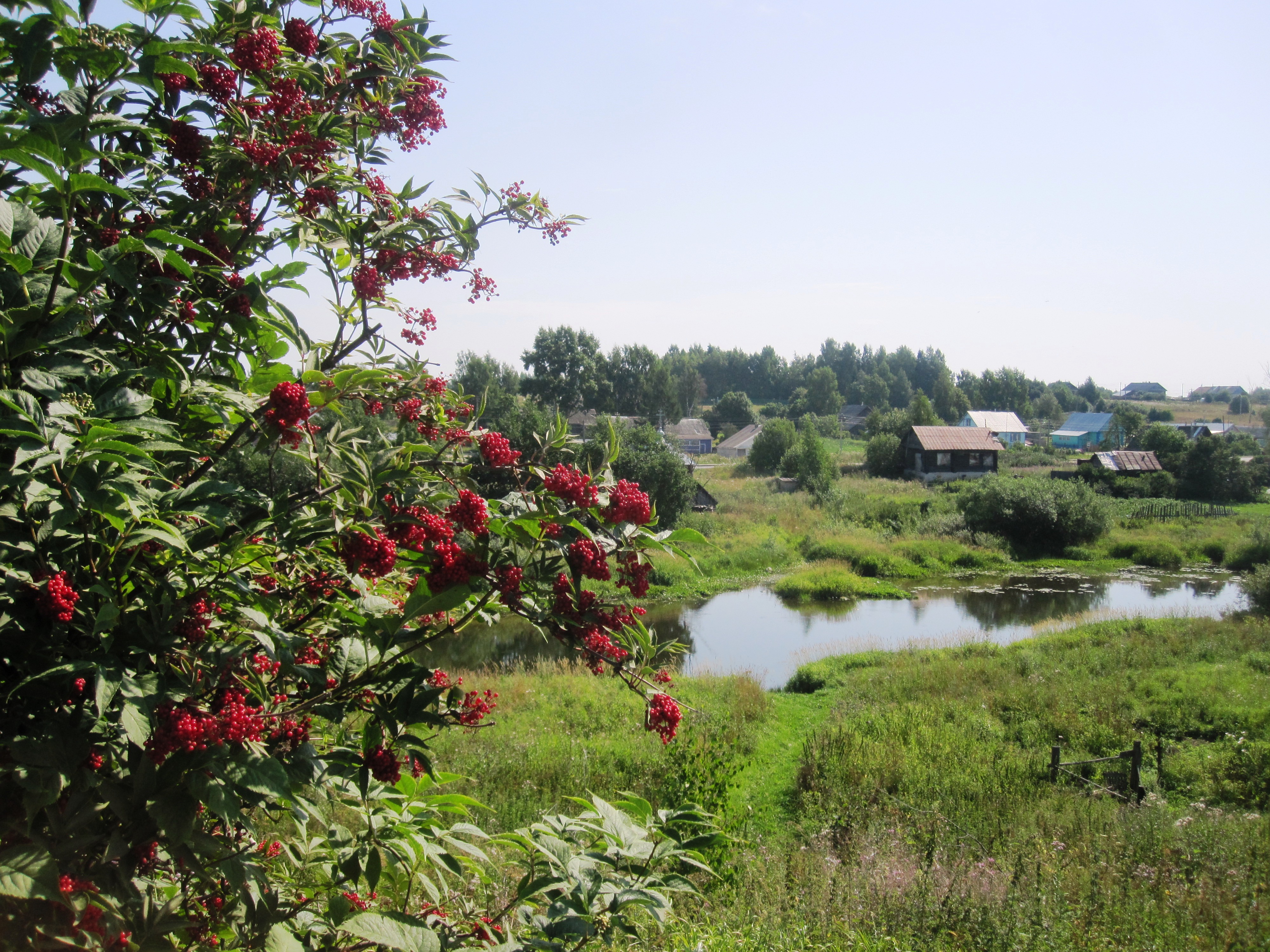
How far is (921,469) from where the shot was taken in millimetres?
41375

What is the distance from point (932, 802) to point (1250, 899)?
257 cm

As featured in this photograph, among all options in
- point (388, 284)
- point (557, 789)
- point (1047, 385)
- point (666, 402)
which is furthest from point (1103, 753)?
point (1047, 385)

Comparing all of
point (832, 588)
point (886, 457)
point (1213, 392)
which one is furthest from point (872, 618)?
point (1213, 392)

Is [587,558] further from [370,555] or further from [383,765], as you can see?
[383,765]

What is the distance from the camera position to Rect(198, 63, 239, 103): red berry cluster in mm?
1851

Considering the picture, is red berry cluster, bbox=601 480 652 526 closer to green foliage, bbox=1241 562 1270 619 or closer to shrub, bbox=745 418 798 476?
green foliage, bbox=1241 562 1270 619

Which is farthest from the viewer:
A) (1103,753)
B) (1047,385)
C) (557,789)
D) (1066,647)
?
(1047,385)

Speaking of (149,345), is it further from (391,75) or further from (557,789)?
(557,789)

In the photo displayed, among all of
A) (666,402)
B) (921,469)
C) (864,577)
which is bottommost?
(864,577)

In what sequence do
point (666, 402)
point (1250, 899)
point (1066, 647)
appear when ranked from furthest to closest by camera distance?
point (666, 402), point (1066, 647), point (1250, 899)

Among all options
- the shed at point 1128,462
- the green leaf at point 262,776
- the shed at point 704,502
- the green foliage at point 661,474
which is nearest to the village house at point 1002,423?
the shed at point 1128,462

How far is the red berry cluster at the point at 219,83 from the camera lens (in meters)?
1.85

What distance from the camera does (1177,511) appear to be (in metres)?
32.1

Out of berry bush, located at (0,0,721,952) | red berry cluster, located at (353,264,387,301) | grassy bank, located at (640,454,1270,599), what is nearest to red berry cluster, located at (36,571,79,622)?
berry bush, located at (0,0,721,952)
